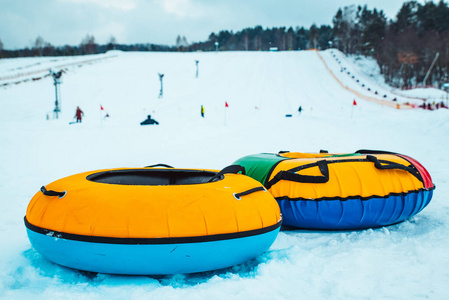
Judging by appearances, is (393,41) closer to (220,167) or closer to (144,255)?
(220,167)

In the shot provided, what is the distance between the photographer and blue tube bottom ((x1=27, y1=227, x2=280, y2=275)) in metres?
2.88

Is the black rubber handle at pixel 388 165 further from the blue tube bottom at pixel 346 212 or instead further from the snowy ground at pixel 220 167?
the snowy ground at pixel 220 167

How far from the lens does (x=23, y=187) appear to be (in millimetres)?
6230

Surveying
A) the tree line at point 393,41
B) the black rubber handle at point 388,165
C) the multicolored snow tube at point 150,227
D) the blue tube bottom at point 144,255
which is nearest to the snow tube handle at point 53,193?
the multicolored snow tube at point 150,227

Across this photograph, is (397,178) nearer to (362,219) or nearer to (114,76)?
(362,219)

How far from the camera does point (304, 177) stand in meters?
4.18

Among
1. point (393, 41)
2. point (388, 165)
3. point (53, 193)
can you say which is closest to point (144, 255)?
point (53, 193)

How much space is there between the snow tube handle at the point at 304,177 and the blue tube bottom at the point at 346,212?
0.23m

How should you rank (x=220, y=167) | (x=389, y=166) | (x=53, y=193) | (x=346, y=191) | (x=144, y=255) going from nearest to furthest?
1. (x=144, y=255)
2. (x=53, y=193)
3. (x=346, y=191)
4. (x=389, y=166)
5. (x=220, y=167)

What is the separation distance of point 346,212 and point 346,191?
0.75 feet

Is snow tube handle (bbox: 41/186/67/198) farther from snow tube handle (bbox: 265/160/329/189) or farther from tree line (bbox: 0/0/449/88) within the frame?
tree line (bbox: 0/0/449/88)

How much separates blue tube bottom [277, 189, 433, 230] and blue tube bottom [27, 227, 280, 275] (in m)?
1.15

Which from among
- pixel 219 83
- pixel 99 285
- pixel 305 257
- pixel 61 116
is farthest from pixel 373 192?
pixel 219 83

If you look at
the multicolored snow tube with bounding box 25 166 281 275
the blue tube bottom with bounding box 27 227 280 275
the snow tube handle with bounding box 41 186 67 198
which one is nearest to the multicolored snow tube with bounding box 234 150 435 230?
the multicolored snow tube with bounding box 25 166 281 275
